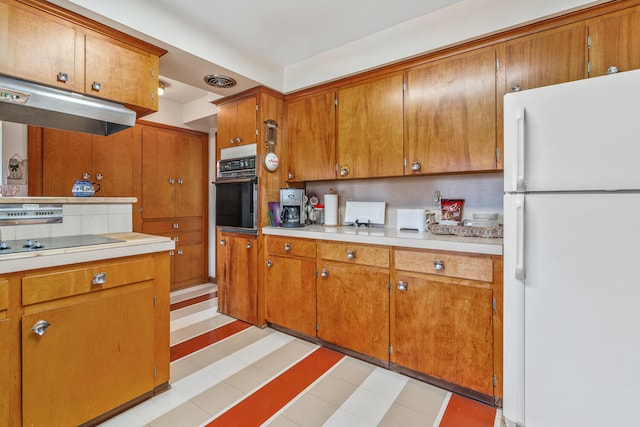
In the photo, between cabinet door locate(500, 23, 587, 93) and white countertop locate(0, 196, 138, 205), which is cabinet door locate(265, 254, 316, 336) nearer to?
white countertop locate(0, 196, 138, 205)

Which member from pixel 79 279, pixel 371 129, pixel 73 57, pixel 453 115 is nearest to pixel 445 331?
pixel 453 115

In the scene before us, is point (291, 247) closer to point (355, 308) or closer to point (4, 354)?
point (355, 308)

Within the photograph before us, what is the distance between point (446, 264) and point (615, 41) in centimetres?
148

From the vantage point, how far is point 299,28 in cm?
223

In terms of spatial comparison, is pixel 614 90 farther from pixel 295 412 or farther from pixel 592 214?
pixel 295 412

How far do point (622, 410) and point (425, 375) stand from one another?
0.93m

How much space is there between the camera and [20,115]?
1824 millimetres

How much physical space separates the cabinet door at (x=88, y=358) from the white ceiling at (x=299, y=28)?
1.64 metres

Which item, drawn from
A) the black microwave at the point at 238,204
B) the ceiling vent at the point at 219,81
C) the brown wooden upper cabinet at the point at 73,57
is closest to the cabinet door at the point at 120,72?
the brown wooden upper cabinet at the point at 73,57

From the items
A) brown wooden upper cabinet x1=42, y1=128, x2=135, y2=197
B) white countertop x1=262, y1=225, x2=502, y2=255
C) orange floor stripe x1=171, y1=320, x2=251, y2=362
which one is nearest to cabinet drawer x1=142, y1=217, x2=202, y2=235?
brown wooden upper cabinet x1=42, y1=128, x2=135, y2=197

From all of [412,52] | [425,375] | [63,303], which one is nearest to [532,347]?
[425,375]

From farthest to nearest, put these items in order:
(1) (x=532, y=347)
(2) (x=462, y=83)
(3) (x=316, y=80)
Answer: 1. (3) (x=316, y=80)
2. (2) (x=462, y=83)
3. (1) (x=532, y=347)

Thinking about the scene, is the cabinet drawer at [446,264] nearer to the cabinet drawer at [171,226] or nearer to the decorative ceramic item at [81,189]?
the decorative ceramic item at [81,189]

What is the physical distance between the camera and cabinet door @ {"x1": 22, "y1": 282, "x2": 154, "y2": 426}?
1.30 meters
